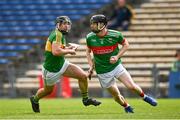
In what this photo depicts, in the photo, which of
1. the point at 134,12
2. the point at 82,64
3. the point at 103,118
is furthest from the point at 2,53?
the point at 103,118

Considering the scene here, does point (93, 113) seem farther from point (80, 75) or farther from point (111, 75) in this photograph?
point (80, 75)

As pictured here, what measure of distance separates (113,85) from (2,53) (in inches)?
639

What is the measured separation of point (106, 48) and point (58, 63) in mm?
1060

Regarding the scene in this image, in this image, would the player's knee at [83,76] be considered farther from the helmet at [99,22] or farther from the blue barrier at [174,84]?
the blue barrier at [174,84]

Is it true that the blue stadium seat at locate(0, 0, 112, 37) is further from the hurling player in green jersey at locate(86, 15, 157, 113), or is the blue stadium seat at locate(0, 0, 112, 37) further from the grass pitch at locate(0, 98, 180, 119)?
the hurling player in green jersey at locate(86, 15, 157, 113)

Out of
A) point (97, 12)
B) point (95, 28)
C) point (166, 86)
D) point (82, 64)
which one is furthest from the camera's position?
point (97, 12)

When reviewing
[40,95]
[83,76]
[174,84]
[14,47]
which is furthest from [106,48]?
[14,47]

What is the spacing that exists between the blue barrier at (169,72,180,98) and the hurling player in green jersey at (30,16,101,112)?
33.9 ft

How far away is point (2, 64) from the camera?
28.9 meters

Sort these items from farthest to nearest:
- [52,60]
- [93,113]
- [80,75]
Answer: [80,75] → [52,60] → [93,113]

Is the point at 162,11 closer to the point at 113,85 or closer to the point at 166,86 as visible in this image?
the point at 166,86

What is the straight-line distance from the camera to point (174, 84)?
2448cm

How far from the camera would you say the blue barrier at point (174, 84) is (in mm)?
24422

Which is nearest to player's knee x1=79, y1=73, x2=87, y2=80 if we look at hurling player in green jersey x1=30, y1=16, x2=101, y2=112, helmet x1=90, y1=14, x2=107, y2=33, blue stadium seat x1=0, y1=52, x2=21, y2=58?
hurling player in green jersey x1=30, y1=16, x2=101, y2=112
